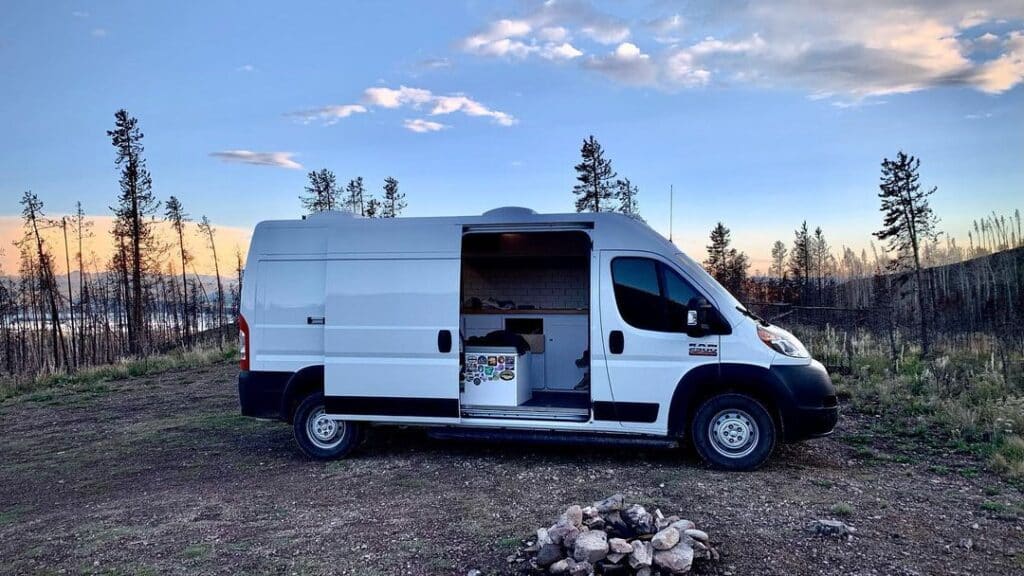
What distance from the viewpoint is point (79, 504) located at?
621 centimetres

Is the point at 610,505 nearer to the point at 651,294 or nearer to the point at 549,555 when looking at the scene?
the point at 549,555

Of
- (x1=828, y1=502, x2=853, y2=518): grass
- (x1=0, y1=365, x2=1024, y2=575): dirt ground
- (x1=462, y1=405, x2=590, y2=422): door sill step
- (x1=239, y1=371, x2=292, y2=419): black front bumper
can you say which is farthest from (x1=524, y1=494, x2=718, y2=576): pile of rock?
(x1=239, y1=371, x2=292, y2=419): black front bumper

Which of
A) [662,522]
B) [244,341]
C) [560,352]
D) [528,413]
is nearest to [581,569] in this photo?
[662,522]

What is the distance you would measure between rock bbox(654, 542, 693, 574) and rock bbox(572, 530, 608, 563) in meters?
0.31

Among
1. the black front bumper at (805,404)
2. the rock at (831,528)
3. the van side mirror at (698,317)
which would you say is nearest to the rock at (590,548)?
the rock at (831,528)

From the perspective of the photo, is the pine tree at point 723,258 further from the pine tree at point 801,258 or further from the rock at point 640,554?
the rock at point 640,554

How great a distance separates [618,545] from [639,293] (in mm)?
2989

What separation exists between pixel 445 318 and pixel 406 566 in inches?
112

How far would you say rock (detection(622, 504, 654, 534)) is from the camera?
4238 millimetres

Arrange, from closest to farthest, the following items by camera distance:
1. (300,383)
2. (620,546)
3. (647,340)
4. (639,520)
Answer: (620,546), (639,520), (647,340), (300,383)

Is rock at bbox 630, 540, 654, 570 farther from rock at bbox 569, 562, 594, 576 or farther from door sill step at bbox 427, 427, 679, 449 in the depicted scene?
door sill step at bbox 427, 427, 679, 449

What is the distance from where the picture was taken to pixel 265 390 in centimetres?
718

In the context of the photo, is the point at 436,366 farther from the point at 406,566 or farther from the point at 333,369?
the point at 406,566

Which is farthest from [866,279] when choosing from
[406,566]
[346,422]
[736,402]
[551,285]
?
[406,566]
